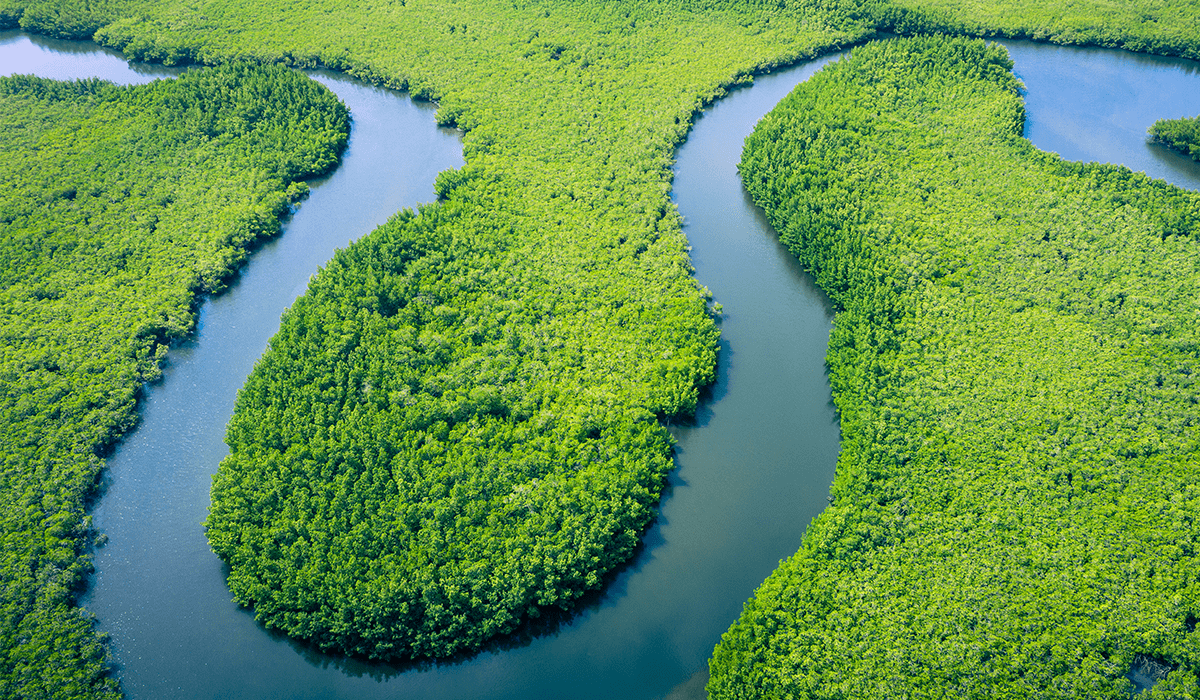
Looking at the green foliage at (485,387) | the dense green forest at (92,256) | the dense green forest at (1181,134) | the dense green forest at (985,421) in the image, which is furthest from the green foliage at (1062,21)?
the dense green forest at (92,256)

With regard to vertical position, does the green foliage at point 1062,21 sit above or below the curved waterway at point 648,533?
above

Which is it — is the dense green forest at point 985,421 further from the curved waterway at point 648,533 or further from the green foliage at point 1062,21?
the green foliage at point 1062,21

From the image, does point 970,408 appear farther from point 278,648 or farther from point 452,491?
point 278,648

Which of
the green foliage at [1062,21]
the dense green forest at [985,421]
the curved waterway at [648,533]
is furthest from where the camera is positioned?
the green foliage at [1062,21]

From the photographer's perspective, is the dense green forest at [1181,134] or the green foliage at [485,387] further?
the dense green forest at [1181,134]

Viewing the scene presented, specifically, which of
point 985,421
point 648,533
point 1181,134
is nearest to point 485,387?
point 648,533

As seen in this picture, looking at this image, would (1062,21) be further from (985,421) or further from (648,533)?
(648,533)

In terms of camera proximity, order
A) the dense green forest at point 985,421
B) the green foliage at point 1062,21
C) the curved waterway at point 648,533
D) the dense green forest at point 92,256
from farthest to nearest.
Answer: the green foliage at point 1062,21 < the dense green forest at point 92,256 < the curved waterway at point 648,533 < the dense green forest at point 985,421
